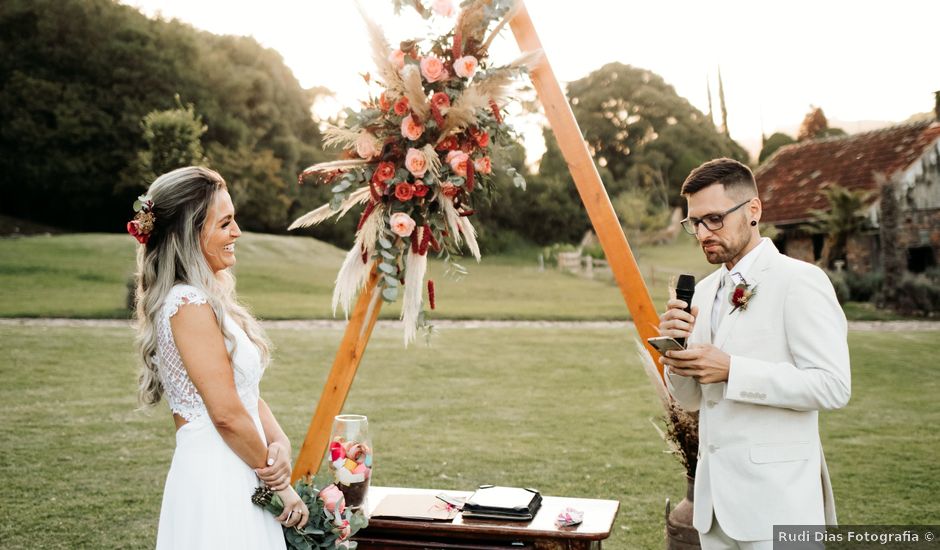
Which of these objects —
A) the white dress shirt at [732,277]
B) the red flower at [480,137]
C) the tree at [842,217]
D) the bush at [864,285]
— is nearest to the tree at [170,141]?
the tree at [842,217]

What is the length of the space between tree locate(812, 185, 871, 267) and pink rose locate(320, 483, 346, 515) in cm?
2140

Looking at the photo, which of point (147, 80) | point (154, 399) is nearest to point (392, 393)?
point (154, 399)

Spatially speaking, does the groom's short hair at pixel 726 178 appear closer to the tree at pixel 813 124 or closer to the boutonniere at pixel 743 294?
the boutonniere at pixel 743 294

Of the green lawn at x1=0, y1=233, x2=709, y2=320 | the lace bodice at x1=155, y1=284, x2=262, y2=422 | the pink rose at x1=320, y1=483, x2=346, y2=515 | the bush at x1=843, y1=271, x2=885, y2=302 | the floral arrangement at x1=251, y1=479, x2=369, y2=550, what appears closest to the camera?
the lace bodice at x1=155, y1=284, x2=262, y2=422

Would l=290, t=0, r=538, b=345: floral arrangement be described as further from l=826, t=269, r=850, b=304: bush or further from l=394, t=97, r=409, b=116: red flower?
l=826, t=269, r=850, b=304: bush

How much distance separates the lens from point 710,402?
294cm

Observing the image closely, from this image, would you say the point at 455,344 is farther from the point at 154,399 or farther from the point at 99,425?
the point at 154,399

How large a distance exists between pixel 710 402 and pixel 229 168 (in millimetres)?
33265

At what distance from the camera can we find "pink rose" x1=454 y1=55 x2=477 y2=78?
3.54 meters

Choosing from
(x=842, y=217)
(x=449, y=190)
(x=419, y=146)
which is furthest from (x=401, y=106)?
(x=842, y=217)

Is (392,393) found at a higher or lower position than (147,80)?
lower

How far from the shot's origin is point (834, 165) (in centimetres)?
2523

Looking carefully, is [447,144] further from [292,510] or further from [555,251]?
[555,251]

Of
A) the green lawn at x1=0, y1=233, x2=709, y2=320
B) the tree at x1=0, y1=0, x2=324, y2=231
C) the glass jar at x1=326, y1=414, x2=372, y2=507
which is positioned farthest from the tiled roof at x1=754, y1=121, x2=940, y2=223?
the glass jar at x1=326, y1=414, x2=372, y2=507
